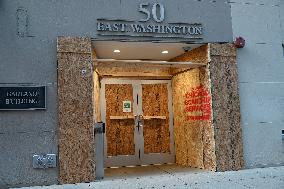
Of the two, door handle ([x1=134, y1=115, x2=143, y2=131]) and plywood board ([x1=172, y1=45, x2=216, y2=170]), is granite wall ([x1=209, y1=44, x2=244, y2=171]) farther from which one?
door handle ([x1=134, y1=115, x2=143, y2=131])

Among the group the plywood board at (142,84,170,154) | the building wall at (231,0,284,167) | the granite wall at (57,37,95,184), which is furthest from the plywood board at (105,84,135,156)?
the building wall at (231,0,284,167)

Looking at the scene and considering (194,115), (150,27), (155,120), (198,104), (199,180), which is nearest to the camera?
(199,180)

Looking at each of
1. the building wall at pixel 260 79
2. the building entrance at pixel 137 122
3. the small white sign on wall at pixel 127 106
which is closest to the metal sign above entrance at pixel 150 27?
the building wall at pixel 260 79

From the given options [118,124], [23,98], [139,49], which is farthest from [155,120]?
[23,98]

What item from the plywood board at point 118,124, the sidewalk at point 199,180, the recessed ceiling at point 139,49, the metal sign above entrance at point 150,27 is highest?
the metal sign above entrance at point 150,27

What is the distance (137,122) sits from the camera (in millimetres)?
9562

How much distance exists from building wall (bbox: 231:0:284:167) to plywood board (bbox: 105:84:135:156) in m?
3.25

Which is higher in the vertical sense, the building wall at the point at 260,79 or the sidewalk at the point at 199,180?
the building wall at the point at 260,79

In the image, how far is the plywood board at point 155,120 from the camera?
378 inches

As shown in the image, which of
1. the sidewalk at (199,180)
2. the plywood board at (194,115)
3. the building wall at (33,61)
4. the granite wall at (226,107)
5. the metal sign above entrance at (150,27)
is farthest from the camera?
Answer: the plywood board at (194,115)

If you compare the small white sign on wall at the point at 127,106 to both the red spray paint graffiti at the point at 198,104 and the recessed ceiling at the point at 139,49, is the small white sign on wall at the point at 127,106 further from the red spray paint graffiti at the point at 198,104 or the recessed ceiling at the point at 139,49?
the red spray paint graffiti at the point at 198,104

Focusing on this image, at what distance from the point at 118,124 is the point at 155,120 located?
1.13 metres

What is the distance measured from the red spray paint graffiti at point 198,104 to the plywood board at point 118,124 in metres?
1.72

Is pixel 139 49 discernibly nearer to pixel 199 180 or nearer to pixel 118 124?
pixel 118 124
